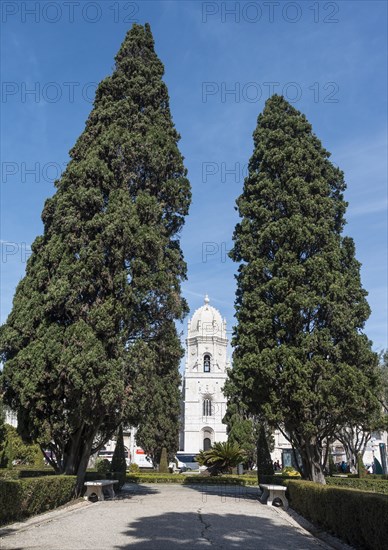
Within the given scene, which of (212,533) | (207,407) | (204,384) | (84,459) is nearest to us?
(212,533)

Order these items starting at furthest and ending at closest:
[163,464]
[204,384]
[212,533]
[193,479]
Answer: [204,384] → [163,464] → [193,479] → [212,533]

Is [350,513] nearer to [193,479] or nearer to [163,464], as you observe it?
[193,479]

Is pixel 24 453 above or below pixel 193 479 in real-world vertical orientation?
above

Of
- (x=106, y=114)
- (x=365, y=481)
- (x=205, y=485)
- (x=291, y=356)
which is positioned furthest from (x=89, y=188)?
(x=205, y=485)

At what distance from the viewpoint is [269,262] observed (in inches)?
707

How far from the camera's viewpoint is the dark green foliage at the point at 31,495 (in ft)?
31.3

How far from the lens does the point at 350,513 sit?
26.9 ft

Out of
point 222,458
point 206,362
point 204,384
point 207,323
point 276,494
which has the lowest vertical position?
point 276,494

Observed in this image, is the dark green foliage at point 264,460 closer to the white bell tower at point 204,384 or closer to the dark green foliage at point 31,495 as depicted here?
the dark green foliage at point 31,495

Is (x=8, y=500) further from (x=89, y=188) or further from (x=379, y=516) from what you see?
(x=89, y=188)

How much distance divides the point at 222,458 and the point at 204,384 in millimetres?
39126

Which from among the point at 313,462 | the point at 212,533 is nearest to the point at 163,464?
the point at 313,462

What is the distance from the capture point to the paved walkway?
793 cm

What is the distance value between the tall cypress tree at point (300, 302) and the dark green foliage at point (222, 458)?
11.3m
